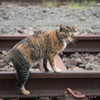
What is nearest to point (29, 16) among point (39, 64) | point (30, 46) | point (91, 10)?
point (91, 10)

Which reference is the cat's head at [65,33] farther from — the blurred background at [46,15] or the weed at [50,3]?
the weed at [50,3]

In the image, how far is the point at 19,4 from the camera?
9953 mm

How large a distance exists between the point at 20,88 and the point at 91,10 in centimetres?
701

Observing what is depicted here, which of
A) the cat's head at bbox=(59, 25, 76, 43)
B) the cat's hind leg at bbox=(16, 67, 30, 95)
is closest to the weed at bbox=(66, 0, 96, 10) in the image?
the cat's head at bbox=(59, 25, 76, 43)

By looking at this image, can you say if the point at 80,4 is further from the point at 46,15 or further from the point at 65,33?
the point at 65,33

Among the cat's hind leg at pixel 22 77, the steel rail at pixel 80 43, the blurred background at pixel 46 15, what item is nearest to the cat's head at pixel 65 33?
the cat's hind leg at pixel 22 77

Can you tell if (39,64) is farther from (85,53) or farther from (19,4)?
(19,4)

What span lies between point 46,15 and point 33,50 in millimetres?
5191

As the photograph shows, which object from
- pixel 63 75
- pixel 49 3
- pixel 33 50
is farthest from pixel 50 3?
pixel 63 75

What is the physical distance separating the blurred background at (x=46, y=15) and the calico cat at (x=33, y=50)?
2555 millimetres

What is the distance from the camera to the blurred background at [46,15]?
7.04 metres

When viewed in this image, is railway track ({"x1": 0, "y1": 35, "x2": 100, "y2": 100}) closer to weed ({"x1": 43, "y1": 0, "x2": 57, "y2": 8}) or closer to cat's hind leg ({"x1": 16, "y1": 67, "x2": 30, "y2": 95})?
cat's hind leg ({"x1": 16, "y1": 67, "x2": 30, "y2": 95})

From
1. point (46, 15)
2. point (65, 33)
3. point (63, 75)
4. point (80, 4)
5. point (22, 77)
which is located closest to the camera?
point (22, 77)

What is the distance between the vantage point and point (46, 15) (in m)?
8.68
